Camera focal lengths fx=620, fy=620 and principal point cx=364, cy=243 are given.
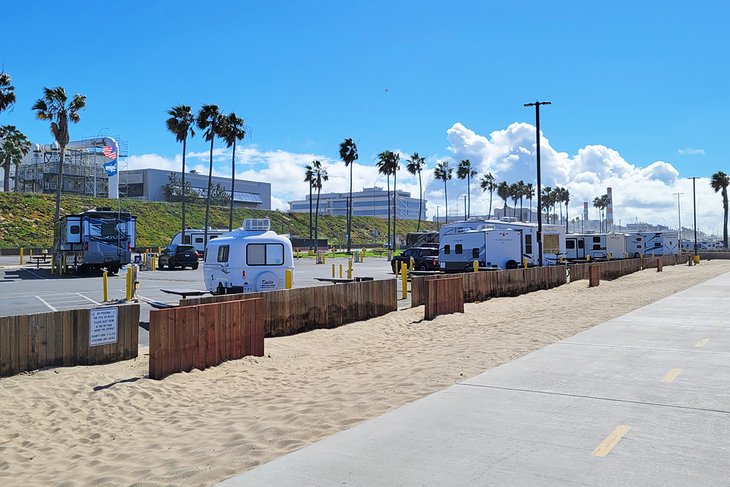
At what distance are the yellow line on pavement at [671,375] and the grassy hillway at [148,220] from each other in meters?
64.3

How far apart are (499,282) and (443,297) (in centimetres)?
611

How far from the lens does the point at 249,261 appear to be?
55.5 feet

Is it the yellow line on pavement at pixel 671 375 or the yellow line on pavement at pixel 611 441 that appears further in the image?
the yellow line on pavement at pixel 671 375

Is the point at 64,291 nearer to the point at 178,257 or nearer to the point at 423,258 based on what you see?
the point at 178,257

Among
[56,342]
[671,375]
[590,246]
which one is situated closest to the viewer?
[671,375]

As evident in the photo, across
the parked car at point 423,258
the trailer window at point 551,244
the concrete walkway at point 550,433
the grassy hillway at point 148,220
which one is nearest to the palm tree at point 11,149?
the grassy hillway at point 148,220

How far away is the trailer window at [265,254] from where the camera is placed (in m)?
16.9

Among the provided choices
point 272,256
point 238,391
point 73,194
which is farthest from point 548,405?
point 73,194

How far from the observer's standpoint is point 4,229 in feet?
210

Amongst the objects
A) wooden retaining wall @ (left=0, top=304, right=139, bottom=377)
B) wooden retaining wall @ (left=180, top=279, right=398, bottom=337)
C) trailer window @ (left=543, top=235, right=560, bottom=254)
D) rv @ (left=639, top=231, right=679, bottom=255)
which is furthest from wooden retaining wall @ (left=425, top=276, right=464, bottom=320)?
rv @ (left=639, top=231, right=679, bottom=255)

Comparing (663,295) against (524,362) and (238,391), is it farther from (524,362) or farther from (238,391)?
(238,391)

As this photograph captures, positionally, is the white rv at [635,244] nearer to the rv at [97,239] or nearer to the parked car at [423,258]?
the parked car at [423,258]

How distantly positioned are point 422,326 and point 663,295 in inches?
450

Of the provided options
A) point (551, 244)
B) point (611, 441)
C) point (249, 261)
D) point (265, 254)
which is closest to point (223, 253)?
point (249, 261)
